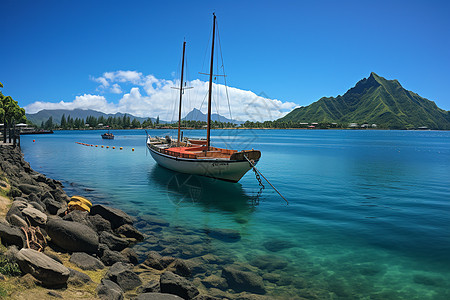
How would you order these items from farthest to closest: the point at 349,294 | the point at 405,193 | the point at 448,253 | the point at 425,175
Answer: the point at 425,175
the point at 405,193
the point at 448,253
the point at 349,294

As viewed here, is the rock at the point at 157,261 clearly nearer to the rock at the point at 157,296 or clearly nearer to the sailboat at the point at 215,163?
the rock at the point at 157,296

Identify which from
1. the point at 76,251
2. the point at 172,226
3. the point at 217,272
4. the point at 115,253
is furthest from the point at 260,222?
the point at 76,251

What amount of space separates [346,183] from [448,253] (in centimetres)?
1710

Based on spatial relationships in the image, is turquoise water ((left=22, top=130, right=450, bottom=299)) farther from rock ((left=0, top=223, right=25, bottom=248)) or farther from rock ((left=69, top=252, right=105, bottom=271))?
rock ((left=0, top=223, right=25, bottom=248))

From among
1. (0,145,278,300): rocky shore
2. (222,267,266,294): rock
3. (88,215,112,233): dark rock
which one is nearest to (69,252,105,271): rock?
(0,145,278,300): rocky shore

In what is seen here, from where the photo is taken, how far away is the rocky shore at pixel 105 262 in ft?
23.5

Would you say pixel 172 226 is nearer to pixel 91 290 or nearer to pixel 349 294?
pixel 91 290

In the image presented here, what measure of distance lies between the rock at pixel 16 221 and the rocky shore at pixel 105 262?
1.2 inches

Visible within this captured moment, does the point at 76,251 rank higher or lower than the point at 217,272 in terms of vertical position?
higher

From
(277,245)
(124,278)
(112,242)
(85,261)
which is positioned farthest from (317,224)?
(85,261)

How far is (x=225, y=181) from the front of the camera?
2823 cm

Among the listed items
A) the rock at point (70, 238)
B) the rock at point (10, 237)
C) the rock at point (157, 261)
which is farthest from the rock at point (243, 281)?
the rock at point (10, 237)

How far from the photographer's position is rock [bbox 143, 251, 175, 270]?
10461 millimetres

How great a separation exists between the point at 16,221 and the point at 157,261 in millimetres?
5181
